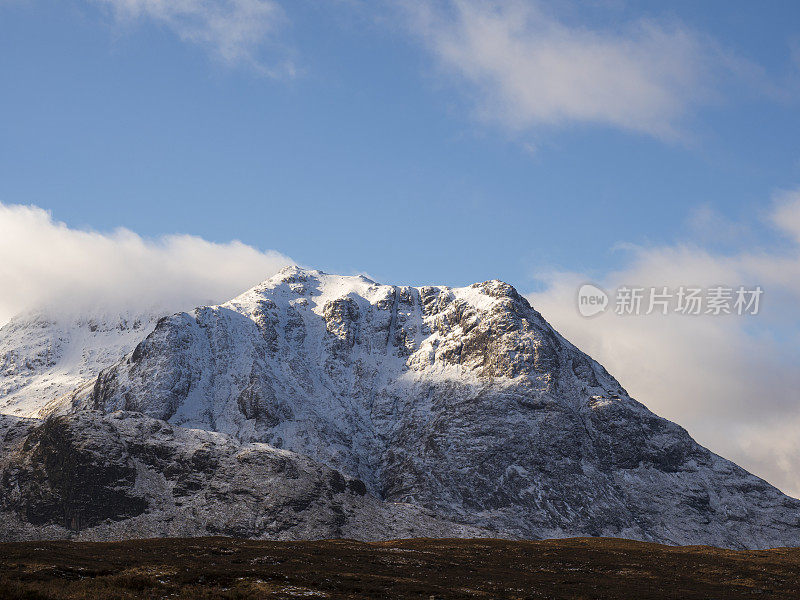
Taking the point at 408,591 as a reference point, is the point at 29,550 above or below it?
below

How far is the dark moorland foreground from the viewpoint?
2127 inches

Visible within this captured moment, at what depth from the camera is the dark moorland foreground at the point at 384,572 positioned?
54.0 m

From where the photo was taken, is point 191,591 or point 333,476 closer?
point 191,591

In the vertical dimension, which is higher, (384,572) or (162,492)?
(384,572)

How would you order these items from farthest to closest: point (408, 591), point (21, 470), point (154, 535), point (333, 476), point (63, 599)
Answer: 1. point (333, 476)
2. point (21, 470)
3. point (154, 535)
4. point (408, 591)
5. point (63, 599)

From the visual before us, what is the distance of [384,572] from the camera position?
7350cm

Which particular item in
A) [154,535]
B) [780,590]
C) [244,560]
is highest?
[780,590]

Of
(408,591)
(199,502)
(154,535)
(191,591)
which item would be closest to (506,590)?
(408,591)

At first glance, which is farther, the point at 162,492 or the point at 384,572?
the point at 162,492

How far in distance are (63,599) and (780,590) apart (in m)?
68.6

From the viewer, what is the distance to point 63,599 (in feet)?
151

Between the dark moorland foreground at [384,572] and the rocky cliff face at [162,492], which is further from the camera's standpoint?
the rocky cliff face at [162,492]

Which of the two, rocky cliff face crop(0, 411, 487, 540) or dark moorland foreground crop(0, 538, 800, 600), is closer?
dark moorland foreground crop(0, 538, 800, 600)

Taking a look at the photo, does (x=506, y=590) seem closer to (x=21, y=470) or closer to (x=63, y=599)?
(x=63, y=599)
